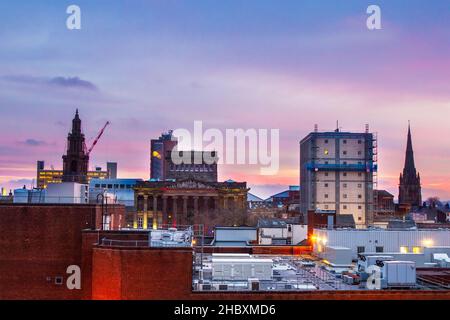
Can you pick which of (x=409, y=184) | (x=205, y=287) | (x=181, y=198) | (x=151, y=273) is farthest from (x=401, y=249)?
(x=409, y=184)

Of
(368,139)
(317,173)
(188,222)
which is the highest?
(368,139)

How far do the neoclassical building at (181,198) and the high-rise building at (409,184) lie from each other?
6553 centimetres

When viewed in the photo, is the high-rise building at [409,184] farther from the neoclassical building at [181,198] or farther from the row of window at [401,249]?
the row of window at [401,249]

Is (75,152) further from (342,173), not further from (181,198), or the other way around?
(342,173)

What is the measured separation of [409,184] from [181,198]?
270 feet

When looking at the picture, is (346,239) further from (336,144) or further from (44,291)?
(336,144)

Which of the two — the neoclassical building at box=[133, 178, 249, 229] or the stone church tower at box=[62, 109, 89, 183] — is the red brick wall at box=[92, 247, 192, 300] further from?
the neoclassical building at box=[133, 178, 249, 229]

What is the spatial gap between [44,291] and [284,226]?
43.1 m

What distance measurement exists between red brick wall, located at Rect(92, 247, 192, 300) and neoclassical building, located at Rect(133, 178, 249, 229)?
11521cm

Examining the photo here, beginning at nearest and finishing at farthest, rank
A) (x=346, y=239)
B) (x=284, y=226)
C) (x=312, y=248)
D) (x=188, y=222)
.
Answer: (x=346, y=239)
(x=312, y=248)
(x=284, y=226)
(x=188, y=222)

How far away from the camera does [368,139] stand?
360 ft

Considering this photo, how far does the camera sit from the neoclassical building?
143250 millimetres

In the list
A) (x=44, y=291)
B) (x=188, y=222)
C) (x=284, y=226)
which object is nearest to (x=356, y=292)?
(x=44, y=291)
